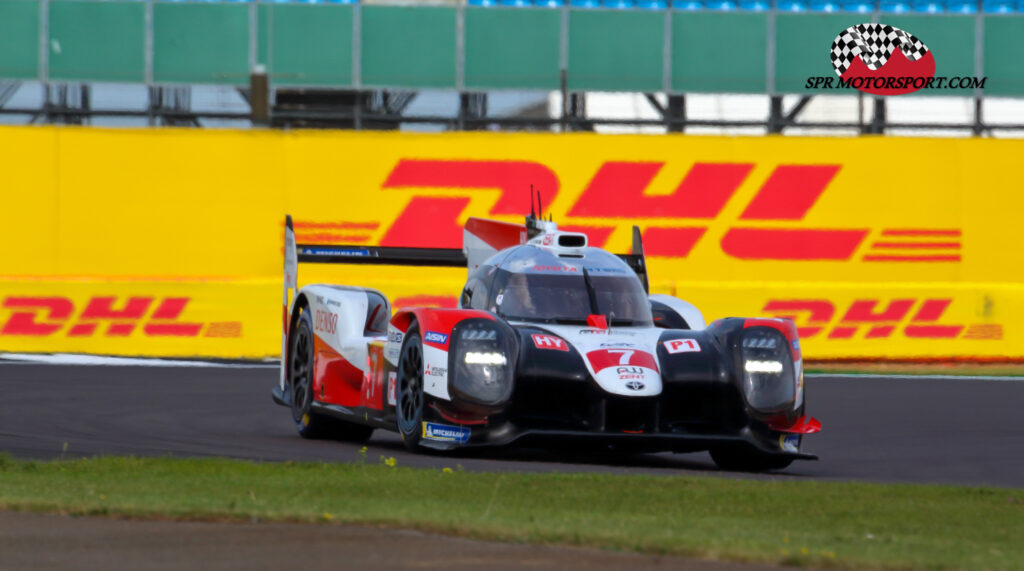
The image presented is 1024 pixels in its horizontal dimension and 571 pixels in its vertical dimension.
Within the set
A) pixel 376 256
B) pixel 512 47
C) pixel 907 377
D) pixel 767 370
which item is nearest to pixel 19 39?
pixel 512 47

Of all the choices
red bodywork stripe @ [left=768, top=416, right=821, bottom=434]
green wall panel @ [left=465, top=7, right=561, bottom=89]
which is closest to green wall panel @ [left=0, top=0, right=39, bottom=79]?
green wall panel @ [left=465, top=7, right=561, bottom=89]

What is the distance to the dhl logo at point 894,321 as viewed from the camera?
19.6 metres

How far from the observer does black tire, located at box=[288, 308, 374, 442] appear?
12.0 metres

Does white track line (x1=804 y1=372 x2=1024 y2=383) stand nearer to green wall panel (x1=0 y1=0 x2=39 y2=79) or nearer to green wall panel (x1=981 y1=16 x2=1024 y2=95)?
green wall panel (x1=981 y1=16 x2=1024 y2=95)

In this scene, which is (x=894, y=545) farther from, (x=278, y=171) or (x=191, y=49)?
(x=191, y=49)

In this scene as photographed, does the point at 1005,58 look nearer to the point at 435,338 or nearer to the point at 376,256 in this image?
the point at 376,256

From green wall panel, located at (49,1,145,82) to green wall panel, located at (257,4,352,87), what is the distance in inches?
66.9

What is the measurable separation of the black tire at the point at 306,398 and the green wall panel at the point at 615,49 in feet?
36.3

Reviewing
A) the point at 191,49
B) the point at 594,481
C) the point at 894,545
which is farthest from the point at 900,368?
the point at 894,545

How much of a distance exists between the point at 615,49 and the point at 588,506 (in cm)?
1602

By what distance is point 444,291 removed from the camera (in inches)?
763

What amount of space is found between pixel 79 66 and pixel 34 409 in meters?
10.6

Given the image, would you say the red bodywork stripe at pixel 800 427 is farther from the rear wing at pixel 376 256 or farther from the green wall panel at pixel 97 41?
the green wall panel at pixel 97 41

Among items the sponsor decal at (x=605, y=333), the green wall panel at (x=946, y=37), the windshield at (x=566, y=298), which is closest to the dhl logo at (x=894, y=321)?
the green wall panel at (x=946, y=37)
